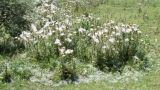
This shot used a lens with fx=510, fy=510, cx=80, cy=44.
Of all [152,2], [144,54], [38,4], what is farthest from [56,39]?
[152,2]

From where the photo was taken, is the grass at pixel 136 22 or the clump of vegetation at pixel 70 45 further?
the clump of vegetation at pixel 70 45

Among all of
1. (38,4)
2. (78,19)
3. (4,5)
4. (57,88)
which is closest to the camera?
(57,88)

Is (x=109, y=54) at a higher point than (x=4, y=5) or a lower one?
lower

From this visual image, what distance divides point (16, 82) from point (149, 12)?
10.7m

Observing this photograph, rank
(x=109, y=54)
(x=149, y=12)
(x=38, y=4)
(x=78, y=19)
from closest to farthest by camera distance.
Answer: (x=109, y=54)
(x=78, y=19)
(x=38, y=4)
(x=149, y=12)

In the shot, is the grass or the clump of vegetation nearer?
the grass

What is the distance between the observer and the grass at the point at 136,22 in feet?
50.6

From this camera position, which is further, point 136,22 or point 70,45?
point 136,22

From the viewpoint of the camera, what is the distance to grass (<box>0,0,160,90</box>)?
607 inches

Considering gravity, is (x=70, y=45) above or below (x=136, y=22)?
above

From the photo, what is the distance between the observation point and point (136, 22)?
903 inches

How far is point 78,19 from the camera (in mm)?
20469

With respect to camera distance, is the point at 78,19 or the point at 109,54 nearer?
the point at 109,54

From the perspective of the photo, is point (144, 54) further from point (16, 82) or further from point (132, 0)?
point (132, 0)
